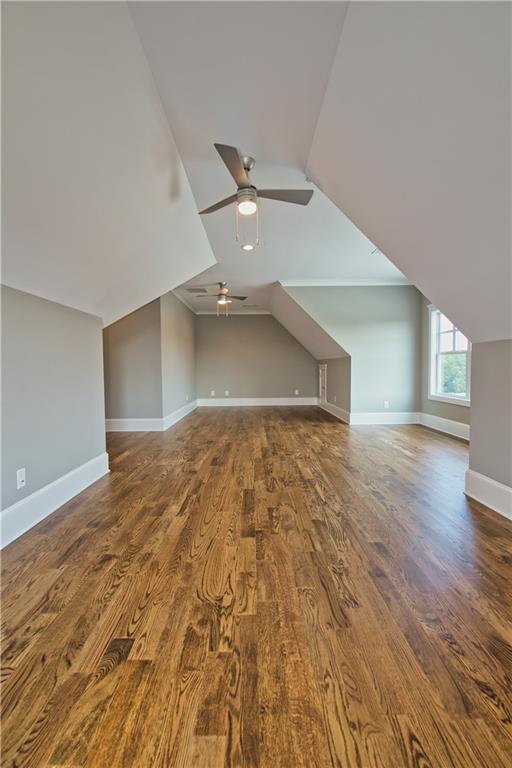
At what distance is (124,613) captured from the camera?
1531mm

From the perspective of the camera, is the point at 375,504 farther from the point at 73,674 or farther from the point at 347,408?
the point at 347,408

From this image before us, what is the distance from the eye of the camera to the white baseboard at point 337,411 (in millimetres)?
6647

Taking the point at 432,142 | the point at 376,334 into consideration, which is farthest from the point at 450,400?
the point at 432,142

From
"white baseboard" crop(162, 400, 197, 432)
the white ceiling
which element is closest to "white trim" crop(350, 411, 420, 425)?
"white baseboard" crop(162, 400, 197, 432)

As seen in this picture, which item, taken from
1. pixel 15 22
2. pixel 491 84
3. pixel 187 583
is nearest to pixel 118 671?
pixel 187 583

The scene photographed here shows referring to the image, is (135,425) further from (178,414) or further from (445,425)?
(445,425)

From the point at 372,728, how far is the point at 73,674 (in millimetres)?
1029

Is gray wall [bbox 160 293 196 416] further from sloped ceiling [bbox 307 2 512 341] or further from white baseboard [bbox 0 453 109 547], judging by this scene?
sloped ceiling [bbox 307 2 512 341]

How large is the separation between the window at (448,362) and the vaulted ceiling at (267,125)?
2877 millimetres

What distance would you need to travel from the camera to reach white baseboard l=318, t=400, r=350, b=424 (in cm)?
665

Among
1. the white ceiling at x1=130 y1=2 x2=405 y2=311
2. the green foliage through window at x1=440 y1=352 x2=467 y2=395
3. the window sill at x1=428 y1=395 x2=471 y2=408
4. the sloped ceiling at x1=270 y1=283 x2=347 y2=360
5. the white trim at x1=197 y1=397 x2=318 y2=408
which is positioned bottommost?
the white trim at x1=197 y1=397 x2=318 y2=408

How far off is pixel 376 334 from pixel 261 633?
5786 millimetres

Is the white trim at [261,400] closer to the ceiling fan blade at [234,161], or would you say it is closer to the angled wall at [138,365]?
the angled wall at [138,365]

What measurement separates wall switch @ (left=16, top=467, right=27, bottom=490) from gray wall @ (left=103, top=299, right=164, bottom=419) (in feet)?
11.9
